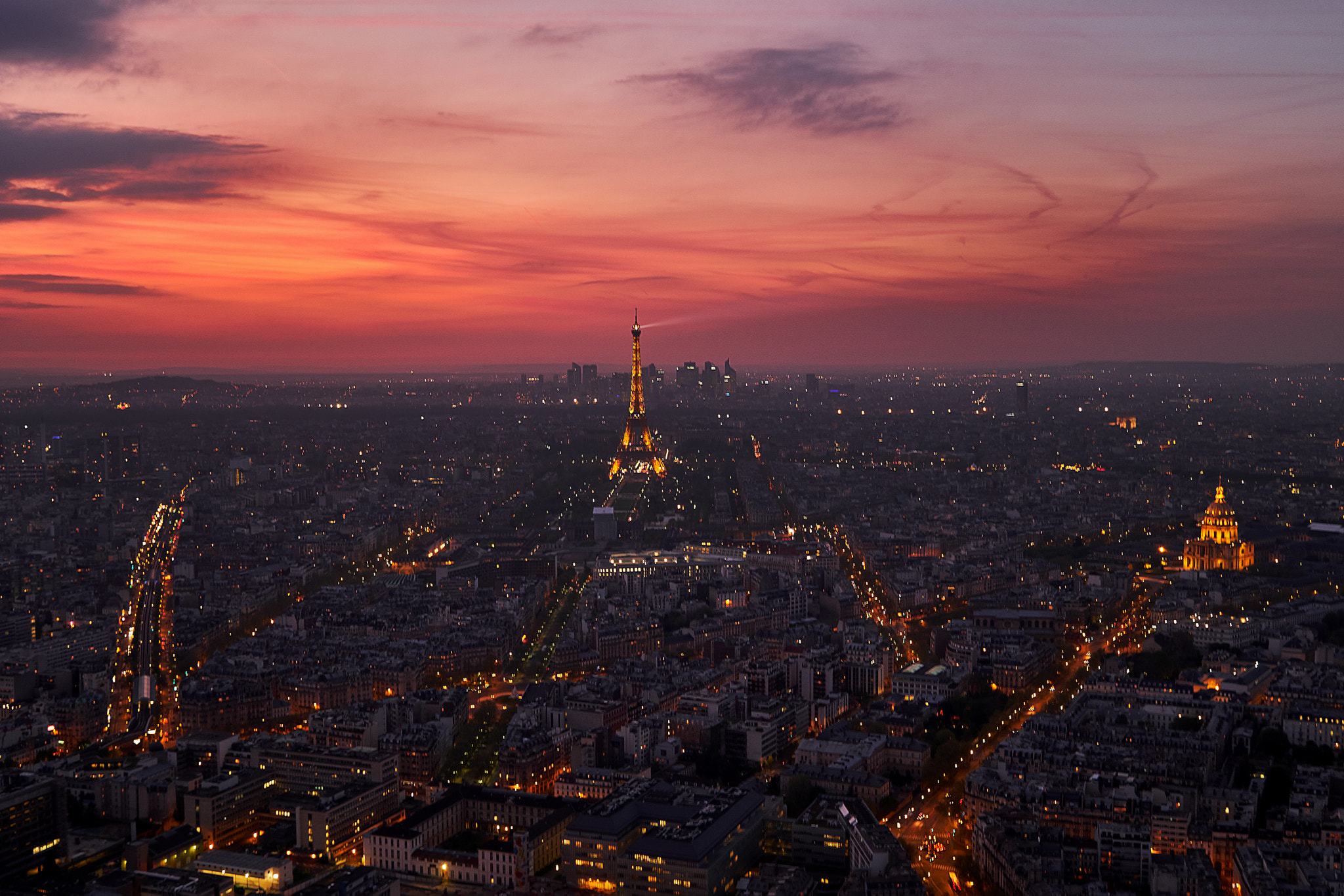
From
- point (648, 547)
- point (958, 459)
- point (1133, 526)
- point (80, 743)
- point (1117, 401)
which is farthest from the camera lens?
point (1117, 401)

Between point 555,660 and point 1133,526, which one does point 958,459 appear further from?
point 555,660

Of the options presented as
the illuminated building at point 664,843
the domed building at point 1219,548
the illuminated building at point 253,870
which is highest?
the domed building at point 1219,548

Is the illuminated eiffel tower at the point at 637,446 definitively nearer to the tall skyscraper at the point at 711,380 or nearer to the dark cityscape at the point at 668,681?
the dark cityscape at the point at 668,681

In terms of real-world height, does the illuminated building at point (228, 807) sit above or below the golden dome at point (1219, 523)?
below

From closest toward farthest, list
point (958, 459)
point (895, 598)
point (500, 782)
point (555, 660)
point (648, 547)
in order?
point (500, 782), point (555, 660), point (895, 598), point (648, 547), point (958, 459)

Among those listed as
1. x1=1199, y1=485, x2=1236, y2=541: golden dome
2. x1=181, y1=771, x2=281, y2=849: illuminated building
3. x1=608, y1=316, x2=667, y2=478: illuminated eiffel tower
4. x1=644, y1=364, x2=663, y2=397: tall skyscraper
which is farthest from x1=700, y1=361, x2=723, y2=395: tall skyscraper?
x1=181, y1=771, x2=281, y2=849: illuminated building

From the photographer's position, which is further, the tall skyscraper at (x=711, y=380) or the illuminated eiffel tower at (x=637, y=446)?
the tall skyscraper at (x=711, y=380)

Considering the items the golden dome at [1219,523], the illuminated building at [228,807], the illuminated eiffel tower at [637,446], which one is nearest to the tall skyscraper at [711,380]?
the illuminated eiffel tower at [637,446]

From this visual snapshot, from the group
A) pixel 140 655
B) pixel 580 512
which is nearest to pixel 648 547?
pixel 580 512
